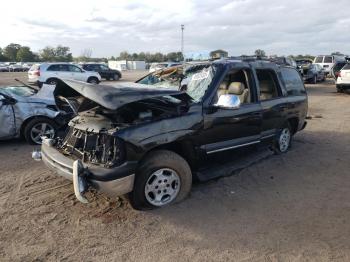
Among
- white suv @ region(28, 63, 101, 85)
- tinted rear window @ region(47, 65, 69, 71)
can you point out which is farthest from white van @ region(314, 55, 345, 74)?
tinted rear window @ region(47, 65, 69, 71)

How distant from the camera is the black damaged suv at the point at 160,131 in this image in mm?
4117

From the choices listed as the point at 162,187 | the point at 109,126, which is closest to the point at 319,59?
Result: the point at 162,187

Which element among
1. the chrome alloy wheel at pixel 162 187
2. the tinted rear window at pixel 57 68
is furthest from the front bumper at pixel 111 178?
the tinted rear window at pixel 57 68

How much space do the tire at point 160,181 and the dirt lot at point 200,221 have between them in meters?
0.13

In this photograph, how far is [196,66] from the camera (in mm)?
5676

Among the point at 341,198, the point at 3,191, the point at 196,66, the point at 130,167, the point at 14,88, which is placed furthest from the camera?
the point at 14,88

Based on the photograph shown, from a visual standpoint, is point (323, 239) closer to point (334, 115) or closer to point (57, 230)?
point (57, 230)

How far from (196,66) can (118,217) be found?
260cm

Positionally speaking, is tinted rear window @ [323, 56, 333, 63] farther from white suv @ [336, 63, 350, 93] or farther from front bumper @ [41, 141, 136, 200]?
front bumper @ [41, 141, 136, 200]

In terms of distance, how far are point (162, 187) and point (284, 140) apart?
10.4 ft

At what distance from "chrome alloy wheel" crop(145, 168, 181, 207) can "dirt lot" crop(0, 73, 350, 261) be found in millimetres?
138

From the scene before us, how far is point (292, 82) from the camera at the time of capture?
6965 mm

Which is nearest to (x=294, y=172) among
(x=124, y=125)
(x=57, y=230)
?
(x=124, y=125)

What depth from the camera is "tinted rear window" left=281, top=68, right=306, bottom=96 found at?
6719mm
